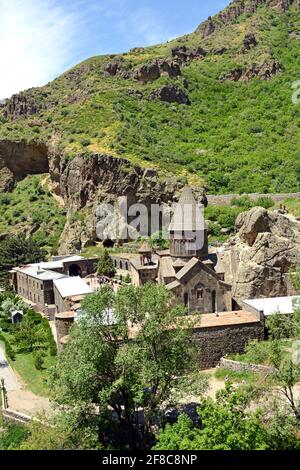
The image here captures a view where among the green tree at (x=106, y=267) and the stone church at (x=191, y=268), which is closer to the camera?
the stone church at (x=191, y=268)

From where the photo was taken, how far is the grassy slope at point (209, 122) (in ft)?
177

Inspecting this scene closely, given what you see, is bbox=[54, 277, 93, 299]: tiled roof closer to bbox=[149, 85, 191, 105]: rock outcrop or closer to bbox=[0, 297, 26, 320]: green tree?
bbox=[0, 297, 26, 320]: green tree

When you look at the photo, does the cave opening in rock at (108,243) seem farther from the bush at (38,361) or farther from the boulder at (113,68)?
the boulder at (113,68)

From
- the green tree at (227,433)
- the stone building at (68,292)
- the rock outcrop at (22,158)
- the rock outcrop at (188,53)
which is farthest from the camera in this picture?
the rock outcrop at (188,53)

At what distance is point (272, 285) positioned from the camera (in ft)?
92.7

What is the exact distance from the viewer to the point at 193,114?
69.9 m

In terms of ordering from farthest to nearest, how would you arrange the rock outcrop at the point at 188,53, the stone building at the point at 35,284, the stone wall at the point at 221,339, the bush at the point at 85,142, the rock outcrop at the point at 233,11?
the rock outcrop at the point at 233,11, the rock outcrop at the point at 188,53, the bush at the point at 85,142, the stone building at the point at 35,284, the stone wall at the point at 221,339

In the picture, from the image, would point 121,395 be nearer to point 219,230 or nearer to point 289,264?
point 289,264

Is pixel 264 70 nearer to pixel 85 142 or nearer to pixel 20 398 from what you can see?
pixel 85 142

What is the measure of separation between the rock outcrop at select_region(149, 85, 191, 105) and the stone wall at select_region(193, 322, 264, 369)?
167 ft

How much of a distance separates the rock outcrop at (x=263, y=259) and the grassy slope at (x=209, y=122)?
20.6 m

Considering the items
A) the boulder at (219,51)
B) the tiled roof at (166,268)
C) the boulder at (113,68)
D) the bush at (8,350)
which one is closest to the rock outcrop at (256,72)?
the boulder at (219,51)

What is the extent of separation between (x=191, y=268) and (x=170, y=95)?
48932mm
